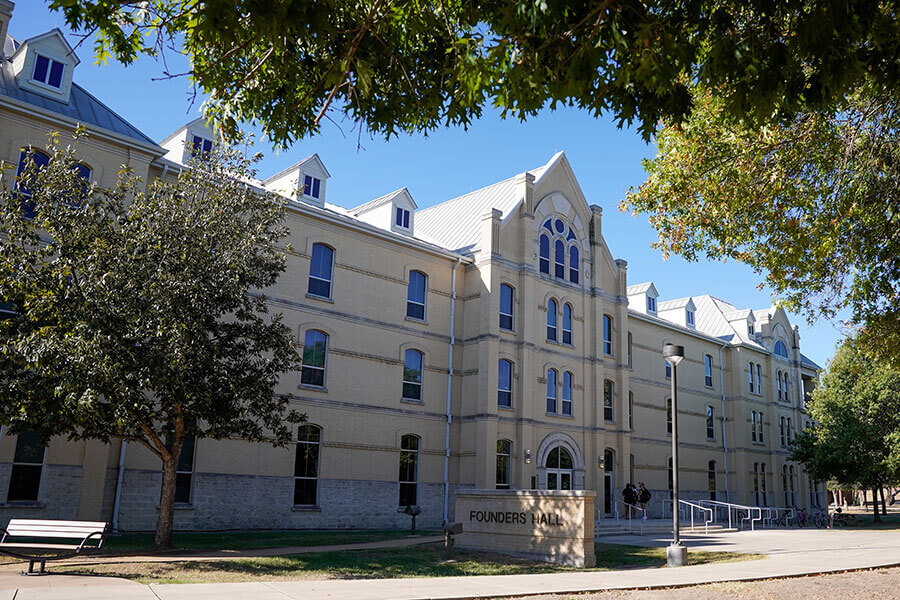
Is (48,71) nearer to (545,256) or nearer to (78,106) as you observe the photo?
(78,106)

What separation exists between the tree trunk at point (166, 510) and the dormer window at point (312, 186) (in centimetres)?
1365

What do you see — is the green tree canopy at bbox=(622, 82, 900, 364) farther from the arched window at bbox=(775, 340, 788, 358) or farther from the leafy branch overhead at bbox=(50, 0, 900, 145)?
the arched window at bbox=(775, 340, 788, 358)

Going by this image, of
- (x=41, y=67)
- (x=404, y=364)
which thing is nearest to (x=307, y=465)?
(x=404, y=364)

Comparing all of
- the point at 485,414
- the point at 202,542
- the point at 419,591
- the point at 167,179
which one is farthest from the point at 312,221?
the point at 419,591

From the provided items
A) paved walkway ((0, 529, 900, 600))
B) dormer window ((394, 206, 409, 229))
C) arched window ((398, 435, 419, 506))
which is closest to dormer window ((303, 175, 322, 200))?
dormer window ((394, 206, 409, 229))

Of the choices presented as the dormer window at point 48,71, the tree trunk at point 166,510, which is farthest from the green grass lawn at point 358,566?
the dormer window at point 48,71

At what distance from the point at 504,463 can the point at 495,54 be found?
2480 cm

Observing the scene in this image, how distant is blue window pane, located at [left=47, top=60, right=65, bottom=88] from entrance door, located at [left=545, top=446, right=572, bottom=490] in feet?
74.3

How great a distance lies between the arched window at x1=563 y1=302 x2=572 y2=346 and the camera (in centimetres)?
3297

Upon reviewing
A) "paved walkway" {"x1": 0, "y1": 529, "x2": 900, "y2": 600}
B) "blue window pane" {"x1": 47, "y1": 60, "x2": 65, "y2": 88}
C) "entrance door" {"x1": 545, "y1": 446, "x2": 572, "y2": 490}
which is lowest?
"paved walkway" {"x1": 0, "y1": 529, "x2": 900, "y2": 600}

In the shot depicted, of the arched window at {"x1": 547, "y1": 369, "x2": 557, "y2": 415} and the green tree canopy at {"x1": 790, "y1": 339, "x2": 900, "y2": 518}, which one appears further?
the green tree canopy at {"x1": 790, "y1": 339, "x2": 900, "y2": 518}

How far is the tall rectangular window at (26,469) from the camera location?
61.2 feet

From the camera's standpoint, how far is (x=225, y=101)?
7.71m

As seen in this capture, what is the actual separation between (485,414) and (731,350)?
Answer: 979 inches
